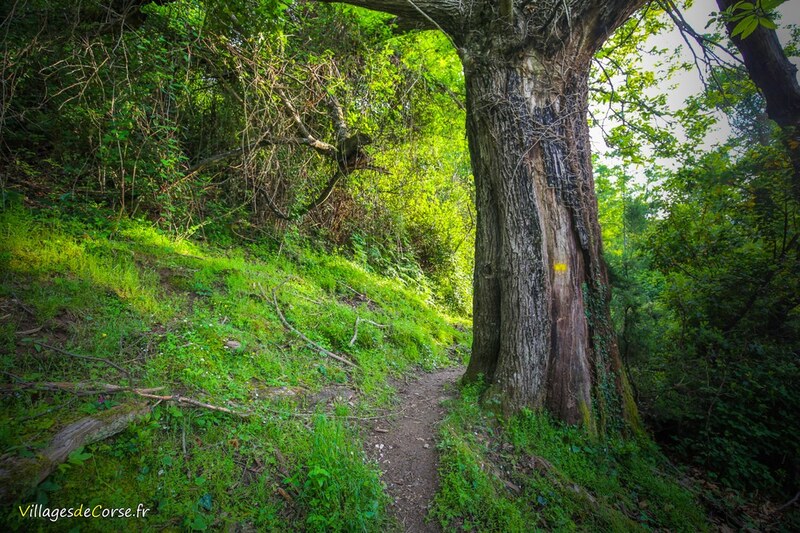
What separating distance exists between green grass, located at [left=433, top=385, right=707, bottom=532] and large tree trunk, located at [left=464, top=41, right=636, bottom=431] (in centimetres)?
27

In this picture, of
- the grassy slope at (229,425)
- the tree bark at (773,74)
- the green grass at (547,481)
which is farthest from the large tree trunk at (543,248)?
the tree bark at (773,74)

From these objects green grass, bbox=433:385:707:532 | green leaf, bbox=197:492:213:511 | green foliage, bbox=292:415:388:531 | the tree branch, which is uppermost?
the tree branch

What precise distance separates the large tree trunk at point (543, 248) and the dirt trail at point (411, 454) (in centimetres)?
86

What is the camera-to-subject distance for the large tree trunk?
3500 mm

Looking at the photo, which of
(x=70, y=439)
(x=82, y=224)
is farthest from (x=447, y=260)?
(x=70, y=439)

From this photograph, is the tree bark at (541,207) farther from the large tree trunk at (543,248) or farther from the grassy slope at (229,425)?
the grassy slope at (229,425)

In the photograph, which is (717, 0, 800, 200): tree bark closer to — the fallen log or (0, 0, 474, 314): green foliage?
(0, 0, 474, 314): green foliage

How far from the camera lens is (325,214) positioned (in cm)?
824

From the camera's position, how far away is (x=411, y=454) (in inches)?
120

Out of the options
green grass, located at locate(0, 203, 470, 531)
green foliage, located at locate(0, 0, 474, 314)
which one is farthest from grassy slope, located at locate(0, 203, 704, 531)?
green foliage, located at locate(0, 0, 474, 314)

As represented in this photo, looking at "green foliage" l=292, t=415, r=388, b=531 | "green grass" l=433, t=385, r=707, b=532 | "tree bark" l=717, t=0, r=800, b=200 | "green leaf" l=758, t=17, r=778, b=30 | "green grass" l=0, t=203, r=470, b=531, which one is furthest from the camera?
"tree bark" l=717, t=0, r=800, b=200

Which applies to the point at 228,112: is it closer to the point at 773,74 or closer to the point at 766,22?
the point at 766,22

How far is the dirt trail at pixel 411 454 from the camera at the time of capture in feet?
8.29

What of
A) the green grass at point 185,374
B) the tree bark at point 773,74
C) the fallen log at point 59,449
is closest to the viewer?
the fallen log at point 59,449
